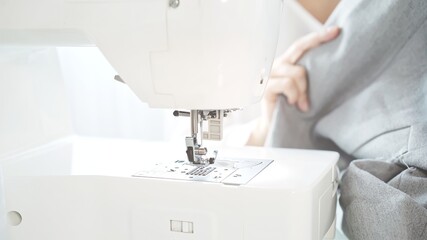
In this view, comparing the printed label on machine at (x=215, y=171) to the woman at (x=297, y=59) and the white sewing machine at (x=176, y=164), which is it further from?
the woman at (x=297, y=59)

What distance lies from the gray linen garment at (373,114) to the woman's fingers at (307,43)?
16 mm

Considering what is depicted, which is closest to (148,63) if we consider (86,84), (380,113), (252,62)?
(252,62)

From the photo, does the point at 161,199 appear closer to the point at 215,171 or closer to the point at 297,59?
the point at 215,171

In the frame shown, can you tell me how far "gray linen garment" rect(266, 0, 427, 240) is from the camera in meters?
0.93

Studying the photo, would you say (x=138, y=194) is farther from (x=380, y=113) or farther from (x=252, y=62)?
(x=380, y=113)

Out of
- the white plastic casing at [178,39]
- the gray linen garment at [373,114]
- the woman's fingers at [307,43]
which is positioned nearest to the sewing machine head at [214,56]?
the white plastic casing at [178,39]

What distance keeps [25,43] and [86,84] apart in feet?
2.10

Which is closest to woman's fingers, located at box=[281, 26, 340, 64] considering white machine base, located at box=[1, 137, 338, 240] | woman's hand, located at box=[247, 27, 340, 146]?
woman's hand, located at box=[247, 27, 340, 146]

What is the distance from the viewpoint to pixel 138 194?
0.85 meters

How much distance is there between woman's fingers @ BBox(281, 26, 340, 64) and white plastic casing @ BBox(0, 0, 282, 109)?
0.41 metres

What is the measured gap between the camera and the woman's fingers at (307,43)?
48.6 inches

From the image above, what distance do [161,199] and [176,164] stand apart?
0.31 ft

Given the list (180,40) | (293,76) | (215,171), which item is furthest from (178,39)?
(293,76)

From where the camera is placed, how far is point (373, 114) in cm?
117
